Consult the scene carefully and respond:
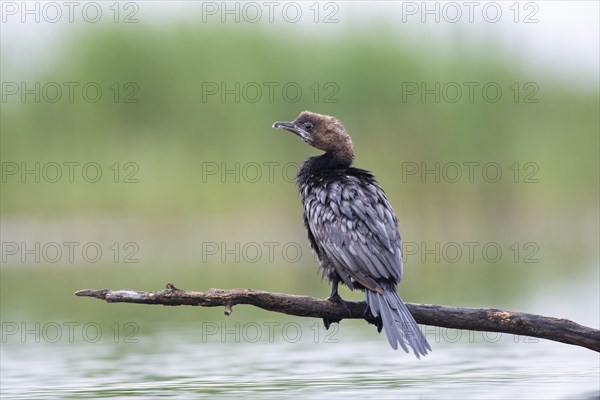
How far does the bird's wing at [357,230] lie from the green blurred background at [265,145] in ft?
Result: 30.7

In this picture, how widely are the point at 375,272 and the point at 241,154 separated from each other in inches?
534

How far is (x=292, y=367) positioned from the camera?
842cm

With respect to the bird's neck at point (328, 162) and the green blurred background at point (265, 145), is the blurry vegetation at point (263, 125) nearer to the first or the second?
the green blurred background at point (265, 145)

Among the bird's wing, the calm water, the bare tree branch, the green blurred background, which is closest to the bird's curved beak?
the bird's wing

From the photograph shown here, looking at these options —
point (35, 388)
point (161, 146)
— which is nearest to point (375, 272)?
point (35, 388)

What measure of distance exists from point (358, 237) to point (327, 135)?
1.29 meters

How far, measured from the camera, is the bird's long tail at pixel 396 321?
6.17m

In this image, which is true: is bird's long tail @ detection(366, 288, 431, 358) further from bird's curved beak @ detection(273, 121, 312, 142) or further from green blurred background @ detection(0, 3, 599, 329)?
green blurred background @ detection(0, 3, 599, 329)

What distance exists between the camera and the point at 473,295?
12.7 m

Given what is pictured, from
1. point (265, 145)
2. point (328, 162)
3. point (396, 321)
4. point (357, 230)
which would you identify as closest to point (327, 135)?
point (328, 162)

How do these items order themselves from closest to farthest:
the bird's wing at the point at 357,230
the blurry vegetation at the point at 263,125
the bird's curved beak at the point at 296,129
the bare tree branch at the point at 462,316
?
the bare tree branch at the point at 462,316
the bird's wing at the point at 357,230
the bird's curved beak at the point at 296,129
the blurry vegetation at the point at 263,125

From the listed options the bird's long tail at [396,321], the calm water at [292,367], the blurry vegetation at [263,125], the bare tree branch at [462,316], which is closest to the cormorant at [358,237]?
the bird's long tail at [396,321]

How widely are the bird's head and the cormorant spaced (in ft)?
0.08

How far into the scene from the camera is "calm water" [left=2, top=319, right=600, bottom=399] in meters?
7.32
